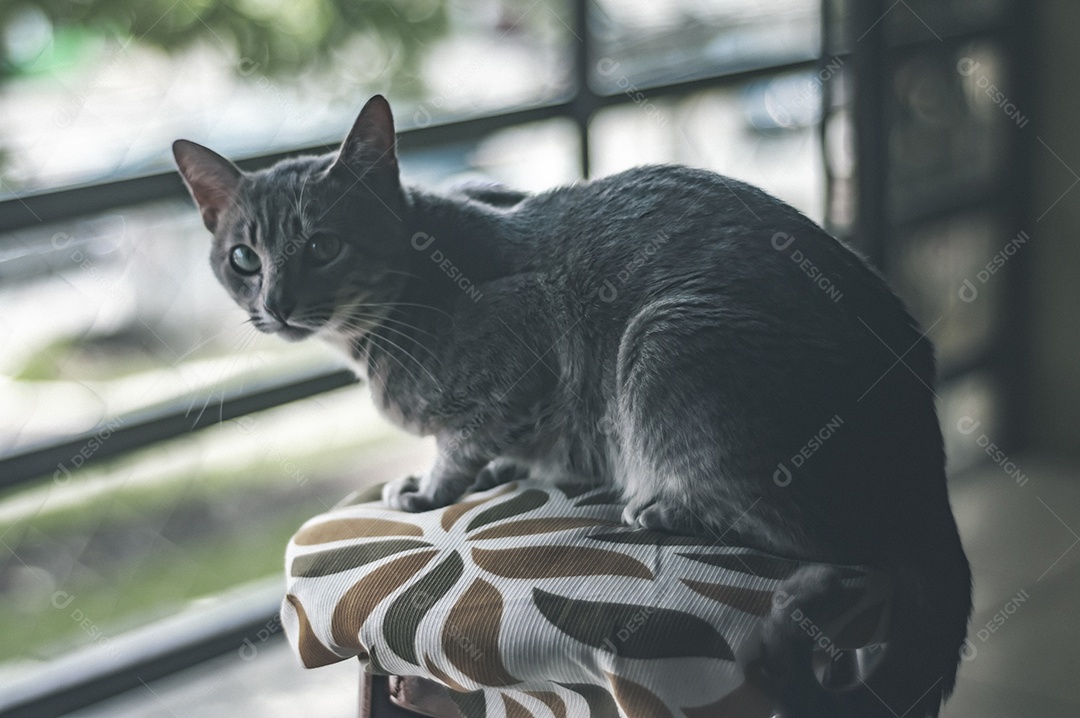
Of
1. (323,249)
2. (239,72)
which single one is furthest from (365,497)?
(239,72)

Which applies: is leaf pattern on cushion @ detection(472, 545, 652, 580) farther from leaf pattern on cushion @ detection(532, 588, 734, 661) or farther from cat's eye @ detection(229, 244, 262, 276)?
cat's eye @ detection(229, 244, 262, 276)

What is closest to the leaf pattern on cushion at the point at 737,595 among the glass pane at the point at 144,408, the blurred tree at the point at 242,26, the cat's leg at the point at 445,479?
the cat's leg at the point at 445,479

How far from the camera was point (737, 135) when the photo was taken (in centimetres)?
250

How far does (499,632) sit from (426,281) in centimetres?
44

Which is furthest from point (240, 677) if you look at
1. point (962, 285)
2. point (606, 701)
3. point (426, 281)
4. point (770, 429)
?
point (962, 285)

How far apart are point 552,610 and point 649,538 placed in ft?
0.47

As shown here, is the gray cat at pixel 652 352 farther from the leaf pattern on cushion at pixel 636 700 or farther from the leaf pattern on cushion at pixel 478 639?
the leaf pattern on cushion at pixel 478 639

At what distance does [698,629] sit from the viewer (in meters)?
0.84

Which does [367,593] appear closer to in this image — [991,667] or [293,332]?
[293,332]

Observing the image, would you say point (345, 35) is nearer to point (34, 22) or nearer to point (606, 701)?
point (34, 22)

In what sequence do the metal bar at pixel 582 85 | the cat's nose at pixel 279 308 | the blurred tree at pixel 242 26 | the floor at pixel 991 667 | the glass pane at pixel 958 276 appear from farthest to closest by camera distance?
1. the glass pane at pixel 958 276
2. the metal bar at pixel 582 85
3. the floor at pixel 991 667
4. the blurred tree at pixel 242 26
5. the cat's nose at pixel 279 308

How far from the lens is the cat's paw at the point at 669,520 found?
38.5 inches

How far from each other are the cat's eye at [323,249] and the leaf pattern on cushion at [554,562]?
0.36 meters

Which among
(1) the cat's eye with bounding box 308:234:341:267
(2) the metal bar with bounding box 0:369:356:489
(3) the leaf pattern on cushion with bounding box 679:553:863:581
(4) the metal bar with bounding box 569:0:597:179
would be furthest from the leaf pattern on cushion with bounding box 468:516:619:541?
(4) the metal bar with bounding box 569:0:597:179
